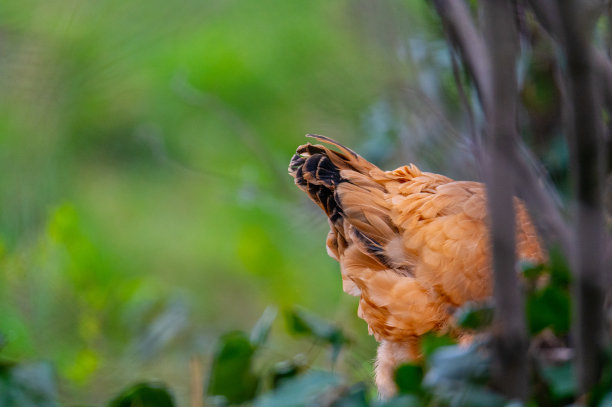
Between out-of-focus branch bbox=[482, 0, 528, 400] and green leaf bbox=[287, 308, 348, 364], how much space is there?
0.31 metres

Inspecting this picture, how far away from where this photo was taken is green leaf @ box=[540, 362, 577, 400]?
2.34 feet

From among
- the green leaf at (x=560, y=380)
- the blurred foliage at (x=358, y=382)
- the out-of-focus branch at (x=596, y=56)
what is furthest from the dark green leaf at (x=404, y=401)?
the out-of-focus branch at (x=596, y=56)

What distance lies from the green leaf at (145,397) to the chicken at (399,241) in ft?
2.41

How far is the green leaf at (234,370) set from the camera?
90 cm

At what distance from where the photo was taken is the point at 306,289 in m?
3.38

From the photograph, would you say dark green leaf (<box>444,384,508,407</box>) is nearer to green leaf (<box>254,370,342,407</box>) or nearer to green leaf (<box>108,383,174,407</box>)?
Answer: green leaf (<box>254,370,342,407</box>)

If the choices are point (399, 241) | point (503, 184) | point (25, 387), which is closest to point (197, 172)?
point (399, 241)

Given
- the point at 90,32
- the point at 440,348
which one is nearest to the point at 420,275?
the point at 440,348

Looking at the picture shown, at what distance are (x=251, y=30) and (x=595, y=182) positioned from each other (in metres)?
3.96

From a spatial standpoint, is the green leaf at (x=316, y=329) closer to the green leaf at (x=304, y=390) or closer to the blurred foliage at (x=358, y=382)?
the blurred foliage at (x=358, y=382)

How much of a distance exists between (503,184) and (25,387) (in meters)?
0.63

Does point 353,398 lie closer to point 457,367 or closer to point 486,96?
point 457,367

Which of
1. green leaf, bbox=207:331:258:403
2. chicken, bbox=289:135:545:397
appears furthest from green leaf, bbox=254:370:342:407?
chicken, bbox=289:135:545:397

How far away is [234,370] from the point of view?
90 centimetres
